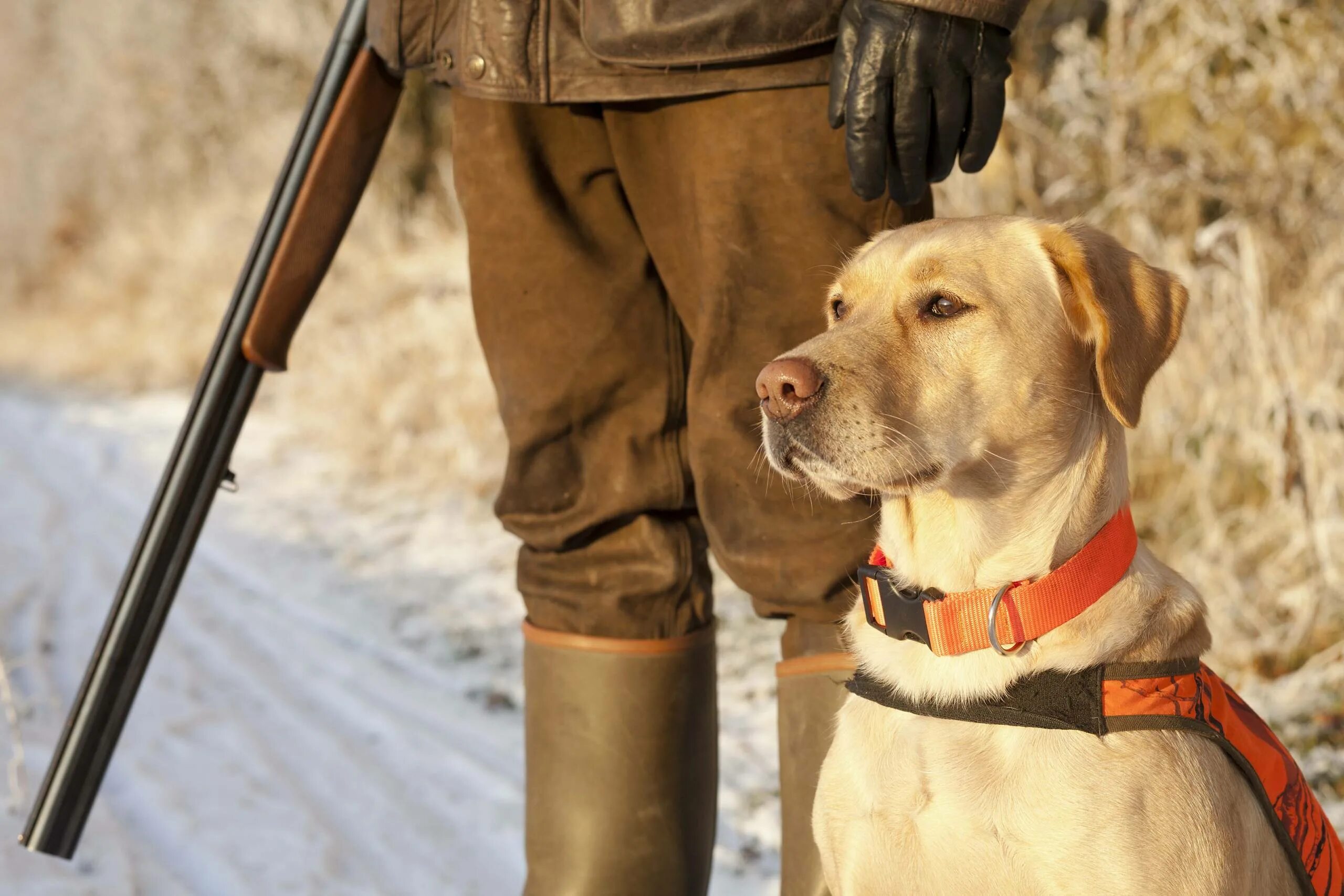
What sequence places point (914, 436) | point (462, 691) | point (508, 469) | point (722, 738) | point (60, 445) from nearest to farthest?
point (914, 436)
point (508, 469)
point (722, 738)
point (462, 691)
point (60, 445)

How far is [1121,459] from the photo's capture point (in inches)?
71.5

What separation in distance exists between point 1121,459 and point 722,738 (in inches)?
74.6

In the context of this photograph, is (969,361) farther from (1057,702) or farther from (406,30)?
(406,30)

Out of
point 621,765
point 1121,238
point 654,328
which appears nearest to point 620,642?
point 621,765

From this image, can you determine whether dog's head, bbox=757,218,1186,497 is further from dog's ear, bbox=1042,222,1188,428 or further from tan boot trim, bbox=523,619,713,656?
tan boot trim, bbox=523,619,713,656

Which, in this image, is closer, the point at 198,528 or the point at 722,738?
the point at 198,528

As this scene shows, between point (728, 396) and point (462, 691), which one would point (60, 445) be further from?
point (728, 396)

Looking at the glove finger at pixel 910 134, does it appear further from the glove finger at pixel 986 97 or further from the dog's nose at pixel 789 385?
the dog's nose at pixel 789 385

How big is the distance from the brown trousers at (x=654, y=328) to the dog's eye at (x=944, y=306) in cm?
14

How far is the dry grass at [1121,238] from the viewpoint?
3775 millimetres

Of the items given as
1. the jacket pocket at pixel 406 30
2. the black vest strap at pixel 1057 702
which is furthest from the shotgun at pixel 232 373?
the black vest strap at pixel 1057 702

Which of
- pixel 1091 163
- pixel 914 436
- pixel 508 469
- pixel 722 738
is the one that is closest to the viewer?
pixel 914 436

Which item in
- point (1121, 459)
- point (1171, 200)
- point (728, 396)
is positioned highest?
point (1171, 200)

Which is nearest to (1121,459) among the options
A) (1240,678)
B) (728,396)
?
(728,396)
